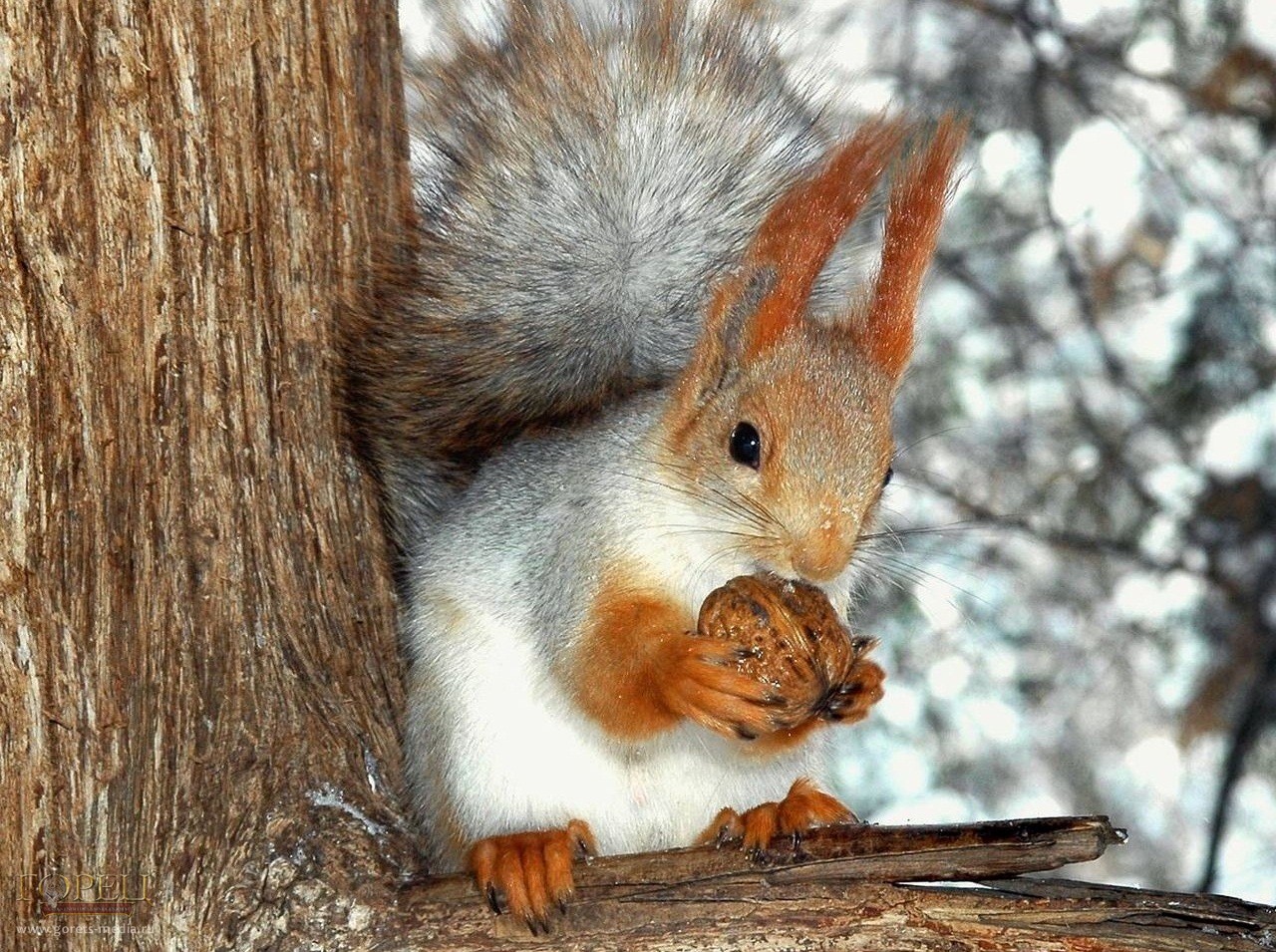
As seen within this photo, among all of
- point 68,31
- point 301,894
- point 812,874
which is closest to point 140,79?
point 68,31

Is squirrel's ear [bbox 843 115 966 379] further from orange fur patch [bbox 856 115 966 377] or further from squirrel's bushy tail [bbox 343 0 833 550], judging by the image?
squirrel's bushy tail [bbox 343 0 833 550]

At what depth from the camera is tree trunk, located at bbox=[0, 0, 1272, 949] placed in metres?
1.18

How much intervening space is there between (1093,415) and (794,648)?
164 cm

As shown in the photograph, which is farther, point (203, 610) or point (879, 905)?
point (203, 610)

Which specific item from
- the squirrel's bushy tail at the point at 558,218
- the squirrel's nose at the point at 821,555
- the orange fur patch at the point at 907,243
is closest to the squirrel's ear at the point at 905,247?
the orange fur patch at the point at 907,243

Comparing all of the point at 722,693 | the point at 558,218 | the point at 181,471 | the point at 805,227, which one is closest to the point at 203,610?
the point at 181,471

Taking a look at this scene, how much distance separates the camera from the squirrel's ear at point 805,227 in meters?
1.44

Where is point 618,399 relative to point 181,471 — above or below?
above

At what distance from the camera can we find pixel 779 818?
138 cm

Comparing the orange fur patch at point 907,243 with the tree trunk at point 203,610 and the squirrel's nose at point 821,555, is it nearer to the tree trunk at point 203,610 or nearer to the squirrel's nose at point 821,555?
the squirrel's nose at point 821,555

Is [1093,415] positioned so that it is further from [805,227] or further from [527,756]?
[527,756]

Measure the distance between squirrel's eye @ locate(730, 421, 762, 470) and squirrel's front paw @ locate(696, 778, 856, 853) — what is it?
1.06 feet

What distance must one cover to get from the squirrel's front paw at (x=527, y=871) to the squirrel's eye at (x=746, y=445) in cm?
39

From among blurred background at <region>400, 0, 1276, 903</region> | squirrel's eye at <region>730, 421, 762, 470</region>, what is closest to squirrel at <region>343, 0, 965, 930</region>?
squirrel's eye at <region>730, 421, 762, 470</region>
